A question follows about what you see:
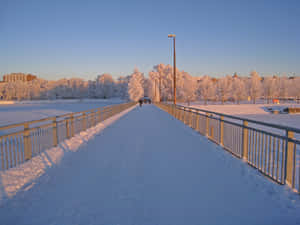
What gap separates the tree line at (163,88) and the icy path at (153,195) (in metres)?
75.0

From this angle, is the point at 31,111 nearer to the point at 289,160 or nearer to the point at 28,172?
the point at 28,172

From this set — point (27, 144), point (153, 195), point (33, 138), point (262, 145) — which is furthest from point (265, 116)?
point (27, 144)

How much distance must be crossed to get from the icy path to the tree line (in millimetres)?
74990

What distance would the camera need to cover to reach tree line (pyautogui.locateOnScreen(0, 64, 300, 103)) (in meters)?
105

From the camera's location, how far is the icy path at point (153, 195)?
3.52m

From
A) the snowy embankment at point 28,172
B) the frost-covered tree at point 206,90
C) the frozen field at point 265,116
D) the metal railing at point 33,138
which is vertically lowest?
the frozen field at point 265,116

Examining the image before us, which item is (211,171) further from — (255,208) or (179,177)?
(255,208)

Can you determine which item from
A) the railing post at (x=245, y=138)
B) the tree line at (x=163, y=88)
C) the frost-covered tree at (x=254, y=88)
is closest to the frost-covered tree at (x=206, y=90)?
the tree line at (x=163, y=88)

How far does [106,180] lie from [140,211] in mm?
1642

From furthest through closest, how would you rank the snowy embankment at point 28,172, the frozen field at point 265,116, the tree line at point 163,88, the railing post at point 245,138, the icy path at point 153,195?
the tree line at point 163,88 < the frozen field at point 265,116 < the railing post at point 245,138 < the snowy embankment at point 28,172 < the icy path at point 153,195

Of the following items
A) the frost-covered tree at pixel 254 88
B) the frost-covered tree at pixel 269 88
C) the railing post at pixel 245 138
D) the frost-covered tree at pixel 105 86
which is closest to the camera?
the railing post at pixel 245 138

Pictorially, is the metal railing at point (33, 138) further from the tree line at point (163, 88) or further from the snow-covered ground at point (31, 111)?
the tree line at point (163, 88)

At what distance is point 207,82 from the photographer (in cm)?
12138

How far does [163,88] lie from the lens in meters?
112
